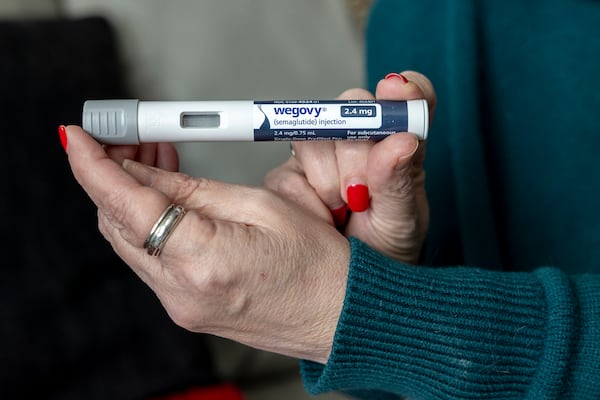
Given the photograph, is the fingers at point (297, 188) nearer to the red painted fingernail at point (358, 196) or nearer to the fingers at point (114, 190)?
the red painted fingernail at point (358, 196)

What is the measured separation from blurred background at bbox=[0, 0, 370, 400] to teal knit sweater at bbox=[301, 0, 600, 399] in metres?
0.42

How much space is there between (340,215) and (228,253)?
7.9 inches

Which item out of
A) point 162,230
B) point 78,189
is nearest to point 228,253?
point 162,230

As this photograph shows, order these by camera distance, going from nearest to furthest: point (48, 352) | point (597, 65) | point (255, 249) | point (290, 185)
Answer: point (255, 249)
point (290, 185)
point (597, 65)
point (48, 352)

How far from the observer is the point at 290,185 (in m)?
0.67

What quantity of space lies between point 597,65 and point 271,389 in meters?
1.03

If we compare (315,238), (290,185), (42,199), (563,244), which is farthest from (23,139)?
(563,244)

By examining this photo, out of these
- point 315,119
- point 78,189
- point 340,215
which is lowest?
point 78,189

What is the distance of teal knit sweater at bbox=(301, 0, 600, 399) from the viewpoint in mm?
559

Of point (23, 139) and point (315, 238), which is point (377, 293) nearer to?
point (315, 238)

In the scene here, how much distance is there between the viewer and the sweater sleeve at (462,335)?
0.55 m

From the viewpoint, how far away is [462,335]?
56cm

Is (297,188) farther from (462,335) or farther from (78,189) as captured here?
(78,189)

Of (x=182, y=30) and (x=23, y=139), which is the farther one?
(x=182, y=30)
